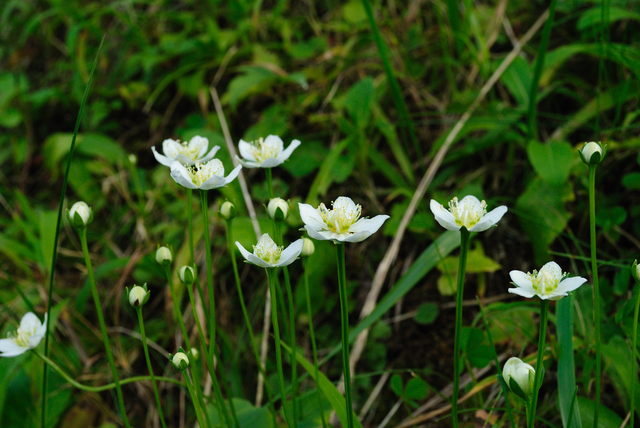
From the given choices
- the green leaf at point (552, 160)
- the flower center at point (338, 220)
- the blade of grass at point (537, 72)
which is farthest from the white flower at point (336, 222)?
the blade of grass at point (537, 72)

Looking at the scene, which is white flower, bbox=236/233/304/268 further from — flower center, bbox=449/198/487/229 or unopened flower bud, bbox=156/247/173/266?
flower center, bbox=449/198/487/229

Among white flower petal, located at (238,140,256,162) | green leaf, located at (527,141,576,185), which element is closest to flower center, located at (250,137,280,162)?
white flower petal, located at (238,140,256,162)

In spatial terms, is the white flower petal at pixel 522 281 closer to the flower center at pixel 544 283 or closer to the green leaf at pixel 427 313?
the flower center at pixel 544 283

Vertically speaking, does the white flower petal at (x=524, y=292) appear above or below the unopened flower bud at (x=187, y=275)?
above

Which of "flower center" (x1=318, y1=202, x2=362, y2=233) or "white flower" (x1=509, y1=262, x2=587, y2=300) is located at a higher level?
"flower center" (x1=318, y1=202, x2=362, y2=233)

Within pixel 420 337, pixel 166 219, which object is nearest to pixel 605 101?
pixel 420 337

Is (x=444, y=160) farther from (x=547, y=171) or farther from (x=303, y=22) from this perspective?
(x=303, y=22)
